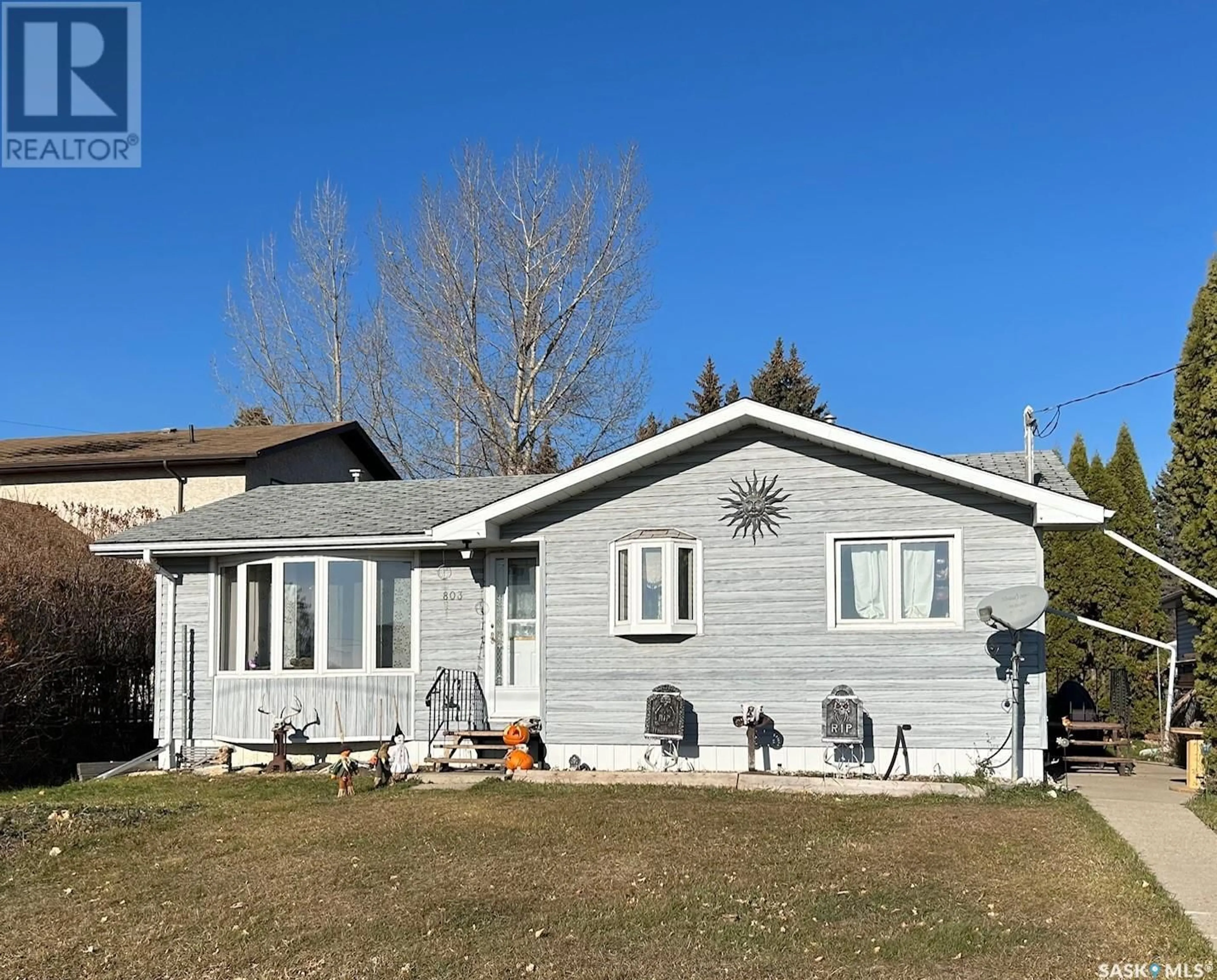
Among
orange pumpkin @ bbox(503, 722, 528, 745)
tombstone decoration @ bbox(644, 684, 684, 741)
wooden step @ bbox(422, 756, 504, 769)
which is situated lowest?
wooden step @ bbox(422, 756, 504, 769)

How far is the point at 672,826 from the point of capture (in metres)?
10.1

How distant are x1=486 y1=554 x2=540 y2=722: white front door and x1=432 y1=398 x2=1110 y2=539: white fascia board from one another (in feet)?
2.66

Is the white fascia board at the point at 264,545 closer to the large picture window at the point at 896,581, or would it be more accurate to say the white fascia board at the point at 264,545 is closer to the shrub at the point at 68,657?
the shrub at the point at 68,657

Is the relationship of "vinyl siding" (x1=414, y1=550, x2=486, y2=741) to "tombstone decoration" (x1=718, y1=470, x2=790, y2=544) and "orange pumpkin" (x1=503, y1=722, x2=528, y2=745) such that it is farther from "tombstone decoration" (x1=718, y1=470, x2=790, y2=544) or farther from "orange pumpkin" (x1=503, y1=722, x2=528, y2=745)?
"tombstone decoration" (x1=718, y1=470, x2=790, y2=544)

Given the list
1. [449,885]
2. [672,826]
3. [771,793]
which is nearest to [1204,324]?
[771,793]

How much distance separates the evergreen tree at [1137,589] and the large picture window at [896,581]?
26.6ft

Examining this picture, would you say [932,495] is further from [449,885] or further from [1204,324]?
[449,885]

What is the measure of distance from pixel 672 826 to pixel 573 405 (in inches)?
823

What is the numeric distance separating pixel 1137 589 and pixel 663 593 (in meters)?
10.6

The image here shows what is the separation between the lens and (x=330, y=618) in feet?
49.4

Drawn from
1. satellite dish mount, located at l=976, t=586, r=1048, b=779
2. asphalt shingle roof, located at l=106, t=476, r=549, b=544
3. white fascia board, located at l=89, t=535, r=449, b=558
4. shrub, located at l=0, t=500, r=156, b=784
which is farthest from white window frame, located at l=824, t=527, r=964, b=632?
shrub, located at l=0, t=500, r=156, b=784

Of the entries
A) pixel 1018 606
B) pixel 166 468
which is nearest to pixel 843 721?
pixel 1018 606

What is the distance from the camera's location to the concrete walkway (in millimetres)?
7578

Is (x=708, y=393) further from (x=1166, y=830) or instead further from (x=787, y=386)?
(x=1166, y=830)
